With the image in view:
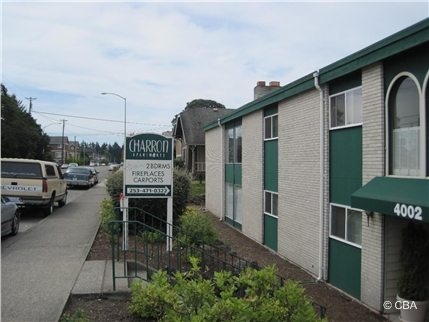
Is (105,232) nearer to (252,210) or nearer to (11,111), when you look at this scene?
(252,210)

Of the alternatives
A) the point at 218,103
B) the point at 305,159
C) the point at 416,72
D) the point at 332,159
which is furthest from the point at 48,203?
the point at 218,103

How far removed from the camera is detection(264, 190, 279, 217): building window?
15133mm

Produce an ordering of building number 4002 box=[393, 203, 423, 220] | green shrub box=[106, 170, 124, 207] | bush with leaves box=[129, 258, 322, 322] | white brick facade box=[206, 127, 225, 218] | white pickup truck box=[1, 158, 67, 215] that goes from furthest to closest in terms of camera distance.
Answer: white brick facade box=[206, 127, 225, 218] → white pickup truck box=[1, 158, 67, 215] → green shrub box=[106, 170, 124, 207] → building number 4002 box=[393, 203, 423, 220] → bush with leaves box=[129, 258, 322, 322]

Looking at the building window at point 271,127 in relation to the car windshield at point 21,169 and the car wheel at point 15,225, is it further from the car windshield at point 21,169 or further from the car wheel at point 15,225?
the car windshield at point 21,169

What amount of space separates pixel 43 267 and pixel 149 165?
3.83 metres

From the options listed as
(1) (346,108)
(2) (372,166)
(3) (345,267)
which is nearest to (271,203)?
(3) (345,267)

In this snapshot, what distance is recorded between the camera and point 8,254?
1027 centimetres

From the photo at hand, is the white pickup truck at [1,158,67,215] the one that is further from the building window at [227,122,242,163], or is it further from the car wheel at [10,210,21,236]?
the building window at [227,122,242,163]

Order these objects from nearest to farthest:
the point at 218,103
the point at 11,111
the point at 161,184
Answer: the point at 161,184 → the point at 11,111 → the point at 218,103

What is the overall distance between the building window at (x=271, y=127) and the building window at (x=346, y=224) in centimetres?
458

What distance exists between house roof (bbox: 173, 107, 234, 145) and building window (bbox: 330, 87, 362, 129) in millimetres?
32600

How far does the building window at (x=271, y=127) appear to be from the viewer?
15.1 m

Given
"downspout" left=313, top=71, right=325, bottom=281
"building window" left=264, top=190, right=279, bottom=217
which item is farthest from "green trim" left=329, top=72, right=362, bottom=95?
"building window" left=264, top=190, right=279, bottom=217

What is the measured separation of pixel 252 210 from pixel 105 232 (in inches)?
231
